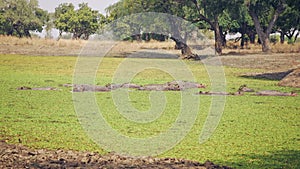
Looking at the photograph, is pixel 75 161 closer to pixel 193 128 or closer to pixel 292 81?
pixel 193 128

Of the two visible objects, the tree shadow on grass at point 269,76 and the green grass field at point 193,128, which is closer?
the green grass field at point 193,128

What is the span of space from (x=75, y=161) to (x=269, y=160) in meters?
2.87

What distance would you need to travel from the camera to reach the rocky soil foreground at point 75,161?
24.6 feet

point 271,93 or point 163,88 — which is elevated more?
point 163,88

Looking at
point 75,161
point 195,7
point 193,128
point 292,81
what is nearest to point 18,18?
point 195,7

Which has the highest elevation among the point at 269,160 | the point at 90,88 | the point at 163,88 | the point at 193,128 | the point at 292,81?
the point at 269,160

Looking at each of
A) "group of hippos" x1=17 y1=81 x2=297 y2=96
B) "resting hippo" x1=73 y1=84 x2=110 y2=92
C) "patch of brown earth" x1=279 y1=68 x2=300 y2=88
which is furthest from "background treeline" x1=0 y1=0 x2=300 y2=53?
"resting hippo" x1=73 y1=84 x2=110 y2=92

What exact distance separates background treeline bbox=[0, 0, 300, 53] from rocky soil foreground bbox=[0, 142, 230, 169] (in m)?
18.8

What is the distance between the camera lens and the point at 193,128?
11219 mm

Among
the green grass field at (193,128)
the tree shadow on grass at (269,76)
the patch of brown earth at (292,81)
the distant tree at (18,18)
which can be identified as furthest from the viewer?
the distant tree at (18,18)

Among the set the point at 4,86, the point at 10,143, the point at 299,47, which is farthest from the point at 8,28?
the point at 10,143

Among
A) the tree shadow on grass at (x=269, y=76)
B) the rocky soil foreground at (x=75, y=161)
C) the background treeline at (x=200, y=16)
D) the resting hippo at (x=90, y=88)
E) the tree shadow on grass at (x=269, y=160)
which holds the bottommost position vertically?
the tree shadow on grass at (x=269, y=76)

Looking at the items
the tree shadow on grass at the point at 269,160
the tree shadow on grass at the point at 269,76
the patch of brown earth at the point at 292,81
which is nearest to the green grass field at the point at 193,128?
the tree shadow on grass at the point at 269,160

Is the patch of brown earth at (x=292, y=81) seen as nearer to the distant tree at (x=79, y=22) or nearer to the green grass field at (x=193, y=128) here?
the green grass field at (x=193, y=128)
